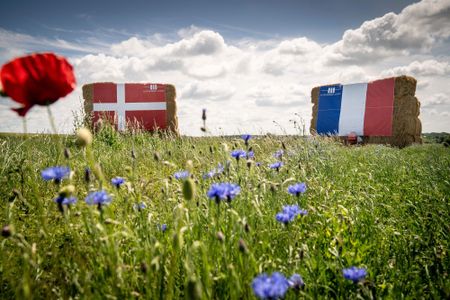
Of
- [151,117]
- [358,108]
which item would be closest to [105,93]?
[151,117]

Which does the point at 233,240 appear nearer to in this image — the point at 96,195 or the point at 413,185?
the point at 96,195

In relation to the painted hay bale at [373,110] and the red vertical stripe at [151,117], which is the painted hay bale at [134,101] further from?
the painted hay bale at [373,110]

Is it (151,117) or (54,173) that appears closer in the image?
(54,173)

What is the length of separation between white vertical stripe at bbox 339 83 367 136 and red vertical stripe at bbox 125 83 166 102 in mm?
8113

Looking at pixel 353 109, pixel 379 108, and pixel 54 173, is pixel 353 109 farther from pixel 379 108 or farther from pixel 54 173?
pixel 54 173

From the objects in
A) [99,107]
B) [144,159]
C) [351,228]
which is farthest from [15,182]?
[99,107]

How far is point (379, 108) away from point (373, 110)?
0.83 ft

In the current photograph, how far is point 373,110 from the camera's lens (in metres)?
13.0

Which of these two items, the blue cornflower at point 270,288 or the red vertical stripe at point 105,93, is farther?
the red vertical stripe at point 105,93

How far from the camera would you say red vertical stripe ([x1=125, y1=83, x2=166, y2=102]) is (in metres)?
13.1

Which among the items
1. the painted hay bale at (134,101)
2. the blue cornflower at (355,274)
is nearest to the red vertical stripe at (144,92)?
the painted hay bale at (134,101)

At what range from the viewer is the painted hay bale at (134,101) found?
519 inches

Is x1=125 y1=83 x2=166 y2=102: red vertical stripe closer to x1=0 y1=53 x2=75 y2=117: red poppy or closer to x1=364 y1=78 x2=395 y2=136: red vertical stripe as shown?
x1=364 y1=78 x2=395 y2=136: red vertical stripe

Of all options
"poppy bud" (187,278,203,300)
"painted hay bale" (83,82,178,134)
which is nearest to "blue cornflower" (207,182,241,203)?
"poppy bud" (187,278,203,300)
